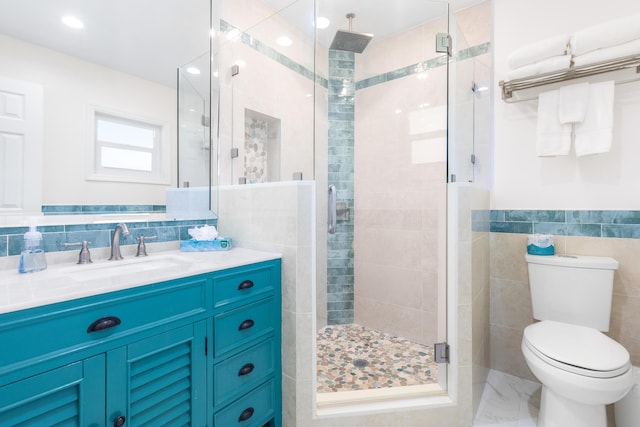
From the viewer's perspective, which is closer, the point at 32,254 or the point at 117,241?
the point at 32,254

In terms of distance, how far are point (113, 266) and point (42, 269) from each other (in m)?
0.24

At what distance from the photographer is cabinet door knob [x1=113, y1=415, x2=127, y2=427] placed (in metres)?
0.96

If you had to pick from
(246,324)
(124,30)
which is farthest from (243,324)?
(124,30)

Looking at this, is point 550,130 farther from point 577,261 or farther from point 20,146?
point 20,146

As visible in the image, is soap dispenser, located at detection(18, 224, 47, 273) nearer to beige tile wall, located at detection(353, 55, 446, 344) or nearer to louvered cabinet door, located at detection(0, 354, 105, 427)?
louvered cabinet door, located at detection(0, 354, 105, 427)

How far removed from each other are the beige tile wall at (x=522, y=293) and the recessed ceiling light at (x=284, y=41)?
1880mm

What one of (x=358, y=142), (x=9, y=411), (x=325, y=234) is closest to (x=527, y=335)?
(x=325, y=234)

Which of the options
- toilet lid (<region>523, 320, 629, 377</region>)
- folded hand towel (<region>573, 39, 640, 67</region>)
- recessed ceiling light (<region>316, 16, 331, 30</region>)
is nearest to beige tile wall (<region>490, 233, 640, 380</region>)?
toilet lid (<region>523, 320, 629, 377</region>)

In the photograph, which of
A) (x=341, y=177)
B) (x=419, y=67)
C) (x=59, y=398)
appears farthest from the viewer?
(x=341, y=177)

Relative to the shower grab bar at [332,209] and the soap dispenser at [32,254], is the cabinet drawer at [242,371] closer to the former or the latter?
the soap dispenser at [32,254]

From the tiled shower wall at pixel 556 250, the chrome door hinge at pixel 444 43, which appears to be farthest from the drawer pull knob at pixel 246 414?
the chrome door hinge at pixel 444 43

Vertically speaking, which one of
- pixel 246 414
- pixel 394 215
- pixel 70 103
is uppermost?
pixel 70 103

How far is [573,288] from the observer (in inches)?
66.8

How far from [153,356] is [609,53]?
250 centimetres
